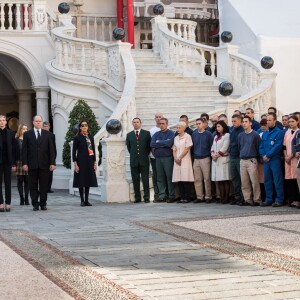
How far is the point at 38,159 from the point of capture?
15555mm

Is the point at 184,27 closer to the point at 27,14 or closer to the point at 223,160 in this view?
the point at 27,14

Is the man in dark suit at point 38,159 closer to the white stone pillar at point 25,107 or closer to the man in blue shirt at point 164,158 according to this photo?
the man in blue shirt at point 164,158

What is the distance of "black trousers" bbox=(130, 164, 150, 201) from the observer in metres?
16.8

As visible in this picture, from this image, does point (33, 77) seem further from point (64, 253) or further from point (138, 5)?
point (64, 253)

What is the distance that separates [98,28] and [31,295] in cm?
2100

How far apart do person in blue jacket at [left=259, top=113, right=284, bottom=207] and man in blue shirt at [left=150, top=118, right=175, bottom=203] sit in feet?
7.35

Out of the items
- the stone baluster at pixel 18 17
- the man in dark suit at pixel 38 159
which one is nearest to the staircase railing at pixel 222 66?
the stone baluster at pixel 18 17

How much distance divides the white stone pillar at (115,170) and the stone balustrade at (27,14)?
8.07 meters

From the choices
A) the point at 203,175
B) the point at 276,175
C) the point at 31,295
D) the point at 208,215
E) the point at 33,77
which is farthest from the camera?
the point at 33,77

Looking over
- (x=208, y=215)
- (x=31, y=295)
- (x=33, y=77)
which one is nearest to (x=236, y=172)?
(x=208, y=215)

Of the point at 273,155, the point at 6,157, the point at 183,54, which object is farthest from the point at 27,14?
the point at 273,155

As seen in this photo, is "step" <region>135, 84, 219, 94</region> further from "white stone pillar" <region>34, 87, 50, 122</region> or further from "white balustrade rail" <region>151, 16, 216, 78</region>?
"white stone pillar" <region>34, 87, 50, 122</region>

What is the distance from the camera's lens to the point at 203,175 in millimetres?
16141

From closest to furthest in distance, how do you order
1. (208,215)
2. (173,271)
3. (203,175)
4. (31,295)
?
(31,295) < (173,271) < (208,215) < (203,175)
